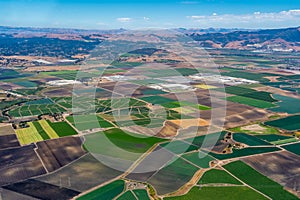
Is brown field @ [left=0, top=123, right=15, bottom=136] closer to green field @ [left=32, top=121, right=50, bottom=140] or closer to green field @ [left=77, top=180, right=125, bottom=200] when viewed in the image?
green field @ [left=32, top=121, right=50, bottom=140]

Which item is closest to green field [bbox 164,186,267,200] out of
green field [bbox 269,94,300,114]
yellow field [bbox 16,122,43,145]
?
yellow field [bbox 16,122,43,145]

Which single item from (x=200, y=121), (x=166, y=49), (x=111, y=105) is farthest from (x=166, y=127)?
(x=166, y=49)

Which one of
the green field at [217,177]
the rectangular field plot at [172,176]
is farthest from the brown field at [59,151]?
the green field at [217,177]

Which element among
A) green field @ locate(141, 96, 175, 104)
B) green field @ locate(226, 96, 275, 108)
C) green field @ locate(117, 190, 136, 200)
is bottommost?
green field @ locate(117, 190, 136, 200)

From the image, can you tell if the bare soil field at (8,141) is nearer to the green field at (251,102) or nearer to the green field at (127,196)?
the green field at (127,196)

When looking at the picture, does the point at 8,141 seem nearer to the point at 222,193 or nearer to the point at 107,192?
the point at 107,192

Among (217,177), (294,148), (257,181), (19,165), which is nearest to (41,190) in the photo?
(19,165)

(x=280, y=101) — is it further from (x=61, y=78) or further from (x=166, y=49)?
(x=166, y=49)
